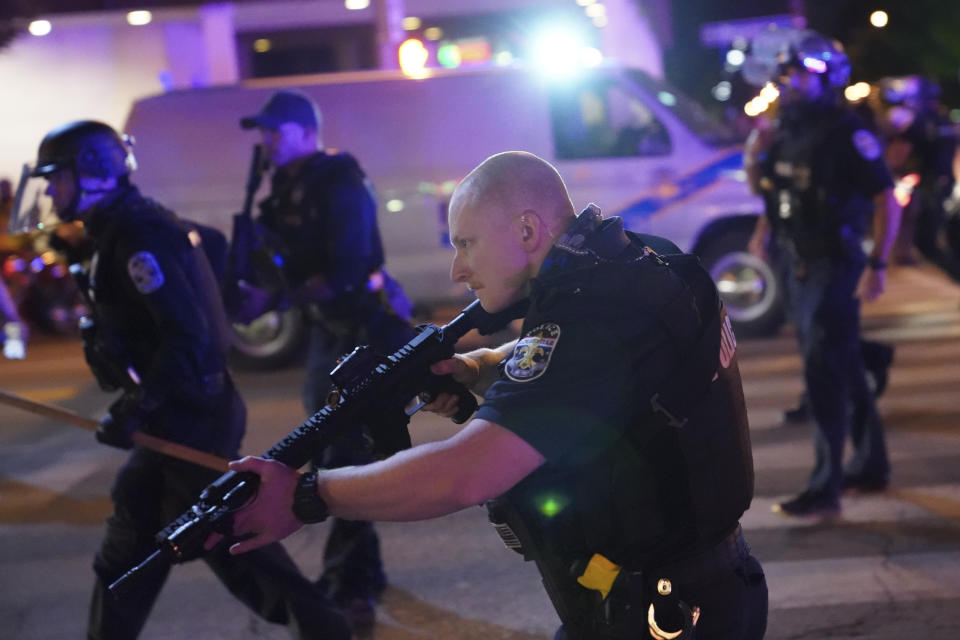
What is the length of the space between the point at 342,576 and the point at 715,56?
73.2 feet

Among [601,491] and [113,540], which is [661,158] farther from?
[601,491]

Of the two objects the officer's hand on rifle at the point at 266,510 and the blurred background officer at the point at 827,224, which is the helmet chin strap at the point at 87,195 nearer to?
the officer's hand on rifle at the point at 266,510

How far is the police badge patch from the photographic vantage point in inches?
71.0

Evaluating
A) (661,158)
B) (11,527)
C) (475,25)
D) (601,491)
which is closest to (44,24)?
(475,25)

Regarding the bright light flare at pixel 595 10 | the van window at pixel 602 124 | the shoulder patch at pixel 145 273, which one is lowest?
the bright light flare at pixel 595 10

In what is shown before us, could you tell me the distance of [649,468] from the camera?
6.42ft

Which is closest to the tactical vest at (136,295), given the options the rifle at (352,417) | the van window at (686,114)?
the rifle at (352,417)

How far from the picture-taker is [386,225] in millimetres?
9609

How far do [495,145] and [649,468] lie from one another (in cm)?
779

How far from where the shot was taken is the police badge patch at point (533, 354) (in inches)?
71.0

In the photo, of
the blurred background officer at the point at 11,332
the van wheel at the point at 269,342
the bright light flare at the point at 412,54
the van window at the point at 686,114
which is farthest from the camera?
the bright light flare at the point at 412,54

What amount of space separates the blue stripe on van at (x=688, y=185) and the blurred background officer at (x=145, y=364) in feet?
21.0

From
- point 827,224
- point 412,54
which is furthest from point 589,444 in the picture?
point 412,54

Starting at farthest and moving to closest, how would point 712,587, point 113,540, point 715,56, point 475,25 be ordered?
1. point 715,56
2. point 475,25
3. point 113,540
4. point 712,587
